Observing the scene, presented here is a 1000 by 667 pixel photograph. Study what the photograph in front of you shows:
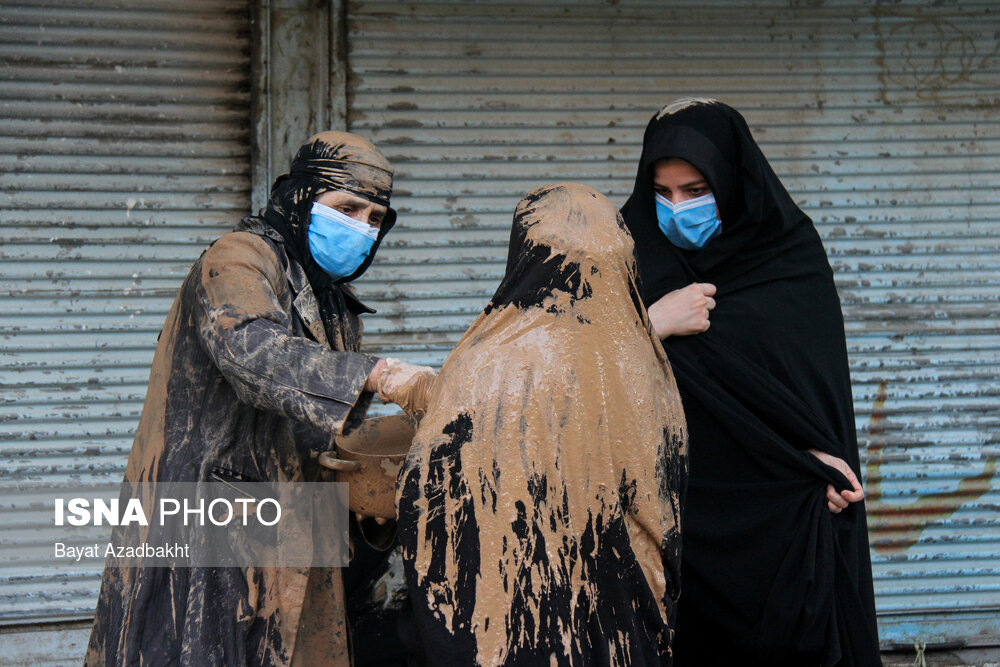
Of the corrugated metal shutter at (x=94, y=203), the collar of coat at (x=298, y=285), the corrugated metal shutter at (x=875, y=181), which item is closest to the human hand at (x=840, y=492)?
the collar of coat at (x=298, y=285)

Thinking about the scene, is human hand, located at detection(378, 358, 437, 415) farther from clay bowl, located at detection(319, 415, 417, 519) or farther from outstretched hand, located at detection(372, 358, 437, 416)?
clay bowl, located at detection(319, 415, 417, 519)

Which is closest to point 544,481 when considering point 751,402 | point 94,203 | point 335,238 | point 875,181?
point 335,238

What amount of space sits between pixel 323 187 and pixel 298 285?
0.26m

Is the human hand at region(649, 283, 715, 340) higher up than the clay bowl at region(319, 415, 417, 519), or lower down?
higher up

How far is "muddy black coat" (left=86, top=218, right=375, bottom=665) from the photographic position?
2.03 m

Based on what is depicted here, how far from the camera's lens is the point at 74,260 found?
3.97 m

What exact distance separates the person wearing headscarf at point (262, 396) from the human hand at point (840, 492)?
1.21 metres

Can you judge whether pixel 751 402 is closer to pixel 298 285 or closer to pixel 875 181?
pixel 298 285

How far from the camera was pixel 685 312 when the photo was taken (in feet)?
8.84

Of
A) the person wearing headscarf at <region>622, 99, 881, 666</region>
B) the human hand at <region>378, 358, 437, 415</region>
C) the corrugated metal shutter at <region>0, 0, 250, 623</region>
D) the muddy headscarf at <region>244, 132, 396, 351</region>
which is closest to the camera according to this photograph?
the human hand at <region>378, 358, 437, 415</region>

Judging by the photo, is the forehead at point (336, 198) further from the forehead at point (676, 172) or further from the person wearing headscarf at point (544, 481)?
the forehead at point (676, 172)

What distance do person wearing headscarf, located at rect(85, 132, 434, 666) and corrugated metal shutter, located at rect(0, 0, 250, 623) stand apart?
165 centimetres

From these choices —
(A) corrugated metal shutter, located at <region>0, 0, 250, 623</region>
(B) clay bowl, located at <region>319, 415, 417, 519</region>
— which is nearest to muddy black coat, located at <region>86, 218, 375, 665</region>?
(B) clay bowl, located at <region>319, 415, 417, 519</region>

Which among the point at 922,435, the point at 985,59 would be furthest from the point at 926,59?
the point at 922,435
